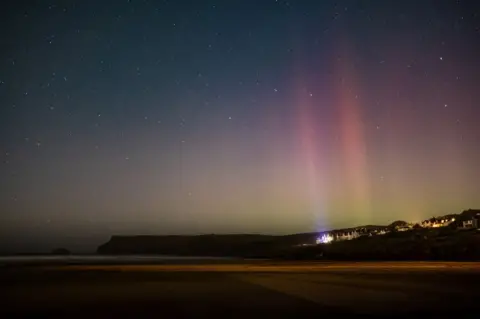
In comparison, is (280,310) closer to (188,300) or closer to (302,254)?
(188,300)

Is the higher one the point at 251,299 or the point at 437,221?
the point at 437,221

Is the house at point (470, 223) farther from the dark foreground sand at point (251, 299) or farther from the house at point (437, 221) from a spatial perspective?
the dark foreground sand at point (251, 299)

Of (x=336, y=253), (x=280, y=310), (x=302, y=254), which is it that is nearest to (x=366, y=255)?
(x=336, y=253)

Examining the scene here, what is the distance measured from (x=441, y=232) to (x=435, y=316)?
95680mm

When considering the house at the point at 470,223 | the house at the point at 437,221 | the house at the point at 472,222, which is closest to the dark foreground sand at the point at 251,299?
the house at the point at 470,223

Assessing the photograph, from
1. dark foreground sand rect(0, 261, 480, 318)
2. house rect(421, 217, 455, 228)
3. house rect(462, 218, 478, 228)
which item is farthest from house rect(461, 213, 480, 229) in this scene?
dark foreground sand rect(0, 261, 480, 318)

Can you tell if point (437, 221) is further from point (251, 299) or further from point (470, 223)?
point (251, 299)

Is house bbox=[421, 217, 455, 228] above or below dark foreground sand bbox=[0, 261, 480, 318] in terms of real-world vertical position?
above

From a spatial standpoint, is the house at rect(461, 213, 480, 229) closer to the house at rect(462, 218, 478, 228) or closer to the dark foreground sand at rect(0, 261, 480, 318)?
the house at rect(462, 218, 478, 228)

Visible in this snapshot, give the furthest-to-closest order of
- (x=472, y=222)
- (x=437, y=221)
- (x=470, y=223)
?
(x=437, y=221), (x=472, y=222), (x=470, y=223)

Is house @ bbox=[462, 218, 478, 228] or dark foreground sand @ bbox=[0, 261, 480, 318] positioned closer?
dark foreground sand @ bbox=[0, 261, 480, 318]

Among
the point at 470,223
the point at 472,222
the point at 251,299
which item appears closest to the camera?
the point at 251,299

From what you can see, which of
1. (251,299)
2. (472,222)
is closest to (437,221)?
(472,222)

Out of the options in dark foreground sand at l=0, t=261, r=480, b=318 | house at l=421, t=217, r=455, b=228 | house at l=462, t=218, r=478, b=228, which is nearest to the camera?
dark foreground sand at l=0, t=261, r=480, b=318
